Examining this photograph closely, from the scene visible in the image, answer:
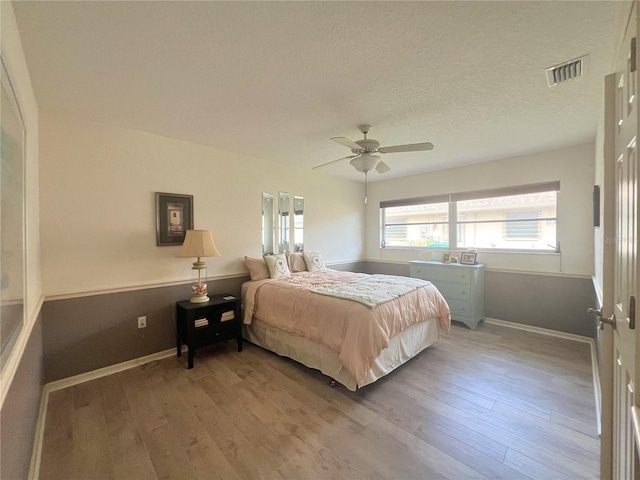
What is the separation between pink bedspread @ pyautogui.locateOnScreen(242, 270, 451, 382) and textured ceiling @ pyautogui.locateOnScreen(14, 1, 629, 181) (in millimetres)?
1742

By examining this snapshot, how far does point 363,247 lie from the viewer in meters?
5.52

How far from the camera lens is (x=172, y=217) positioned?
296 centimetres

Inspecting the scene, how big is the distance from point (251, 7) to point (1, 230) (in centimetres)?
145

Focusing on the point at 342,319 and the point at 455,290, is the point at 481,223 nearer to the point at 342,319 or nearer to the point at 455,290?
the point at 455,290

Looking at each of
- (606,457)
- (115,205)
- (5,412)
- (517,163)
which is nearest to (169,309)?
(115,205)

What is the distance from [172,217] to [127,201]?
439mm

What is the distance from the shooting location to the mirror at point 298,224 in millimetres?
4230

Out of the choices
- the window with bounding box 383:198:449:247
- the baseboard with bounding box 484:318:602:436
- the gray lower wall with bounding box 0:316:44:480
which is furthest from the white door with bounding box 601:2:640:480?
the window with bounding box 383:198:449:247

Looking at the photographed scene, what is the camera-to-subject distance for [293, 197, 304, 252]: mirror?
423 centimetres

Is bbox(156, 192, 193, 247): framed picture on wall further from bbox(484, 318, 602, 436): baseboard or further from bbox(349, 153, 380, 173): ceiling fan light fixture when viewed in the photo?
bbox(484, 318, 602, 436): baseboard

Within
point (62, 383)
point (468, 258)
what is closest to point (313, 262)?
point (468, 258)

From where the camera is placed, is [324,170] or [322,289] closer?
[322,289]

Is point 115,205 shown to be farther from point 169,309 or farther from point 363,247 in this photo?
point 363,247

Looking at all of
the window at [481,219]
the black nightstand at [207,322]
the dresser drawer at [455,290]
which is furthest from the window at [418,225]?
the black nightstand at [207,322]
